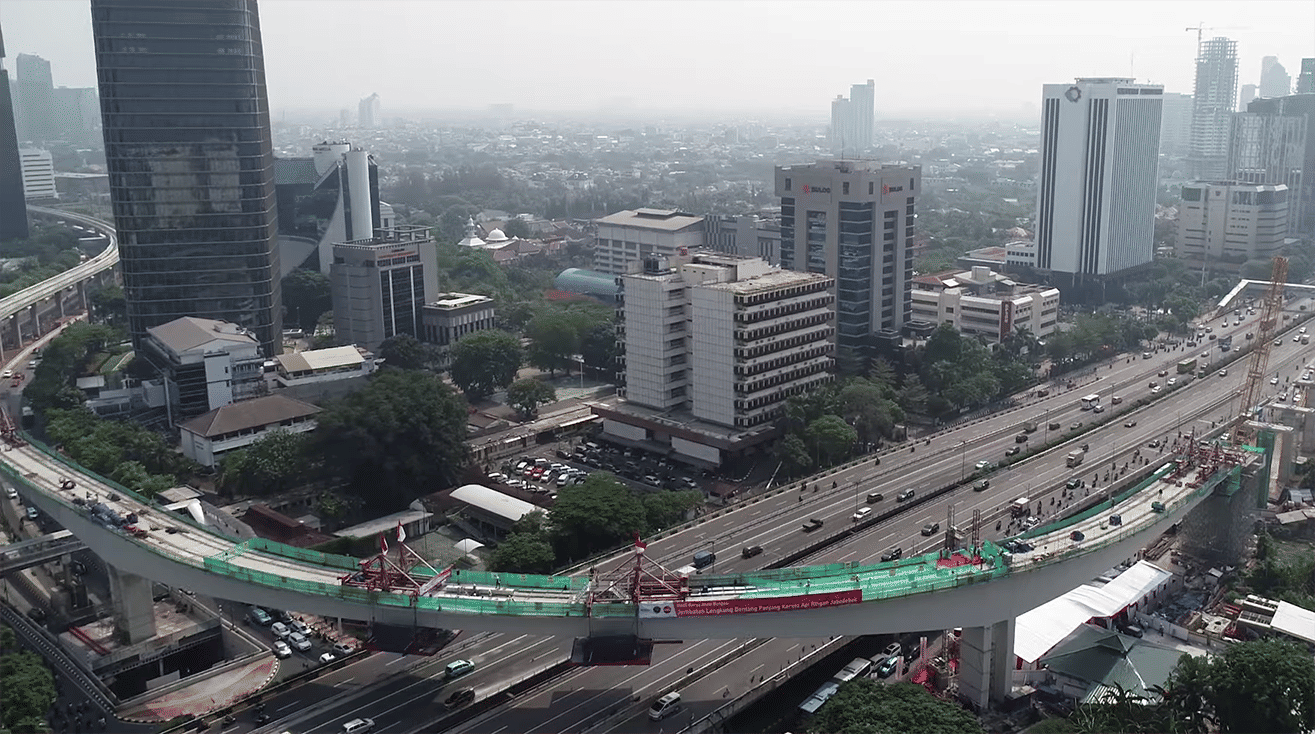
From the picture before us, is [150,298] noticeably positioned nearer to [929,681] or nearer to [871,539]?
[871,539]

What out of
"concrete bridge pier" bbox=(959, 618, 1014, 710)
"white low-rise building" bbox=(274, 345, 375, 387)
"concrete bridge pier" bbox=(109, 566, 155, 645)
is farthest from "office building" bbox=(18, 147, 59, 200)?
"concrete bridge pier" bbox=(959, 618, 1014, 710)

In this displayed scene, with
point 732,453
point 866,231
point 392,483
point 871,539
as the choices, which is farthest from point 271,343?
point 871,539

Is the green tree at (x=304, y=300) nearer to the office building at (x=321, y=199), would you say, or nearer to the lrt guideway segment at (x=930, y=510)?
the office building at (x=321, y=199)

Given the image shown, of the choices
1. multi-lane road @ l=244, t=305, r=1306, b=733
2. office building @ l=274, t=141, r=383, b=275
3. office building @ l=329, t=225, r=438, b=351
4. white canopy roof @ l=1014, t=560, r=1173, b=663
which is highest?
office building @ l=274, t=141, r=383, b=275

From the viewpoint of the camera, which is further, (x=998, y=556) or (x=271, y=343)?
(x=271, y=343)

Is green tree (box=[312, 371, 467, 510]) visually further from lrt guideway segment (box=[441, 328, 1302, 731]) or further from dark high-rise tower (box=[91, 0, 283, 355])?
dark high-rise tower (box=[91, 0, 283, 355])
